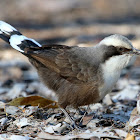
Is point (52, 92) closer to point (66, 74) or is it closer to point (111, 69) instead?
point (66, 74)

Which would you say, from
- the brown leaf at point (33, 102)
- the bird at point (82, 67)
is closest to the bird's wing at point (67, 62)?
the bird at point (82, 67)

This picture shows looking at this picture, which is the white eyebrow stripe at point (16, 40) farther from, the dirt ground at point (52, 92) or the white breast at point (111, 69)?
the white breast at point (111, 69)

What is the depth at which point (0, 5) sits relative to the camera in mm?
19078

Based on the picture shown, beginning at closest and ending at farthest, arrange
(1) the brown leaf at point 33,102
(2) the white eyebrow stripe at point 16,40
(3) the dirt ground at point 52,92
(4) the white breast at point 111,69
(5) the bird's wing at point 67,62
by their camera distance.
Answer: (3) the dirt ground at point 52,92 → (4) the white breast at point 111,69 → (5) the bird's wing at point 67,62 → (1) the brown leaf at point 33,102 → (2) the white eyebrow stripe at point 16,40

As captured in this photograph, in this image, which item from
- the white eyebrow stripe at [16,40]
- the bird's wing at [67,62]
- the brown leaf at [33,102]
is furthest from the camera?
the white eyebrow stripe at [16,40]

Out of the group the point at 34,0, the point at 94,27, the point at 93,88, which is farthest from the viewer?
the point at 34,0

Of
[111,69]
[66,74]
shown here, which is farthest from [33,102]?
[111,69]

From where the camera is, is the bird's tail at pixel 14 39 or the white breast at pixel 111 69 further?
the bird's tail at pixel 14 39

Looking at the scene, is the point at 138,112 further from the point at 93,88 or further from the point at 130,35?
the point at 130,35

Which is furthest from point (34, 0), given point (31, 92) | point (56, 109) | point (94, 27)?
point (56, 109)

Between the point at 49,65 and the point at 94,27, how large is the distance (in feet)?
33.0

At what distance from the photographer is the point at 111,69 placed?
5.73 meters

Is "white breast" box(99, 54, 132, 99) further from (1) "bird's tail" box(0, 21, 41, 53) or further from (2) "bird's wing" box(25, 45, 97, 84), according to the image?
(1) "bird's tail" box(0, 21, 41, 53)

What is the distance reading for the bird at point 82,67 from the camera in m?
5.75
